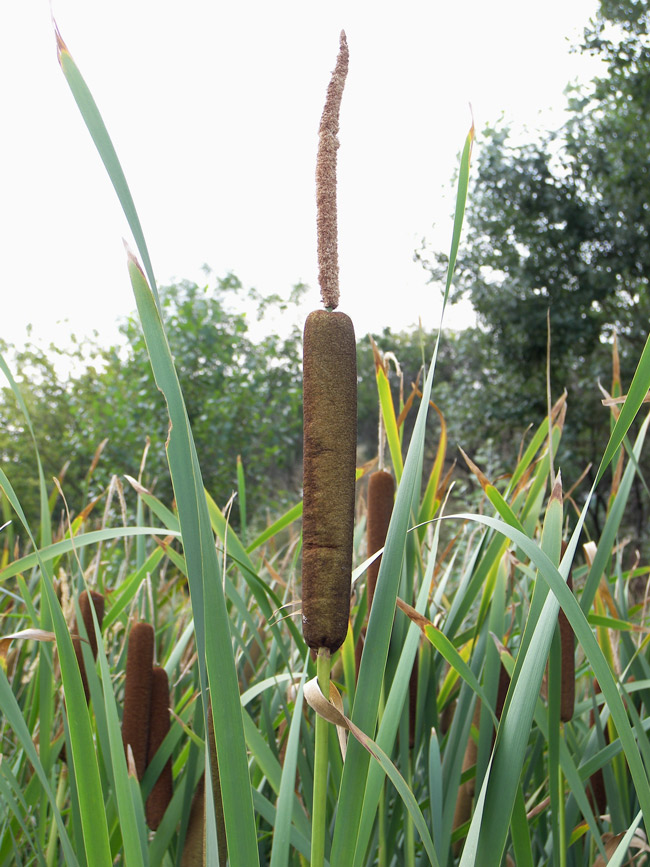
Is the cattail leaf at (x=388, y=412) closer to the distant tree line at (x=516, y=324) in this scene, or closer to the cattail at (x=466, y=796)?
the cattail at (x=466, y=796)

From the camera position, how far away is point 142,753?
778 mm

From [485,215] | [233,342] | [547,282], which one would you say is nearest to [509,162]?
[485,215]

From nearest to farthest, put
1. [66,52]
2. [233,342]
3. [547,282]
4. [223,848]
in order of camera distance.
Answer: [66,52], [223,848], [233,342], [547,282]

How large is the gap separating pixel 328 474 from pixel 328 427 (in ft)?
0.10

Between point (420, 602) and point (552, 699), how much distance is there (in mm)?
174

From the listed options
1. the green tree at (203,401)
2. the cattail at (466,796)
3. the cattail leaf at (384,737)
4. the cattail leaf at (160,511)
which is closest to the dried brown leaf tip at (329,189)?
the cattail leaf at (384,737)

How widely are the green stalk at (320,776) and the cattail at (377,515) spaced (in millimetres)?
276

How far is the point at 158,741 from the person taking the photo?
2.65ft

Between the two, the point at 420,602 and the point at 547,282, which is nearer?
the point at 420,602

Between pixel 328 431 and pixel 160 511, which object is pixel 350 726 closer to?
pixel 328 431

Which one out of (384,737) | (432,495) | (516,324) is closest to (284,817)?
(384,737)

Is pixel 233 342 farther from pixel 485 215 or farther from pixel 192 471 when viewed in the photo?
pixel 192 471

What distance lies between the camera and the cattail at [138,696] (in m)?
0.77

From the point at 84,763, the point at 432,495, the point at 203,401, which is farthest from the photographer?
the point at 203,401
